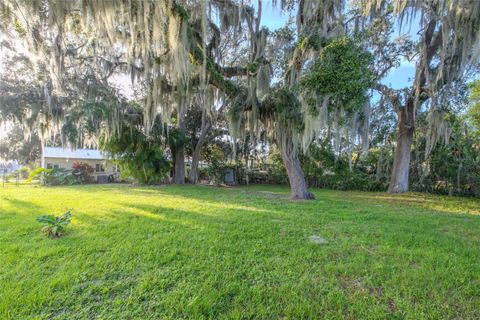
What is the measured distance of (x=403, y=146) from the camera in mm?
8367

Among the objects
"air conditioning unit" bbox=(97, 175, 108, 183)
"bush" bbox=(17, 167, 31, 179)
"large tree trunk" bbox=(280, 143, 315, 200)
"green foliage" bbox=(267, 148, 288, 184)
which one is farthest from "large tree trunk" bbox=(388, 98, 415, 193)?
"bush" bbox=(17, 167, 31, 179)

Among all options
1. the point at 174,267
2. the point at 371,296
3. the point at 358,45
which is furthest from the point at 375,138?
the point at 174,267

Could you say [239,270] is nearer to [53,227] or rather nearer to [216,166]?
[53,227]

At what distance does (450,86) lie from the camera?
6738mm

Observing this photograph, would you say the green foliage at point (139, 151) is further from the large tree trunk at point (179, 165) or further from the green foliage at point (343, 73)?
the green foliage at point (343, 73)

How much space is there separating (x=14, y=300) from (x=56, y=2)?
434 cm

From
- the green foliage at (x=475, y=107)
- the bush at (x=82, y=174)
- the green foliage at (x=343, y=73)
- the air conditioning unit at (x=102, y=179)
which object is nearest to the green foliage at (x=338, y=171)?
the green foliage at (x=475, y=107)

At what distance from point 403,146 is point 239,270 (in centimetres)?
876

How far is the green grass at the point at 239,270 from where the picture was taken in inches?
64.7

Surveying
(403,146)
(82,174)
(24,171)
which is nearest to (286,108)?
(403,146)

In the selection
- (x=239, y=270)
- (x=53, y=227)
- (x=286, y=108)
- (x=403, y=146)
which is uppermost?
(x=286, y=108)

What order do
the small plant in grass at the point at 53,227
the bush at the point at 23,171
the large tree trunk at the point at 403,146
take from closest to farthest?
the small plant in grass at the point at 53,227 < the large tree trunk at the point at 403,146 < the bush at the point at 23,171

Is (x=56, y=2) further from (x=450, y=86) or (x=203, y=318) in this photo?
(x=450, y=86)

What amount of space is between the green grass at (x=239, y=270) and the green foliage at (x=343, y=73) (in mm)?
2482
